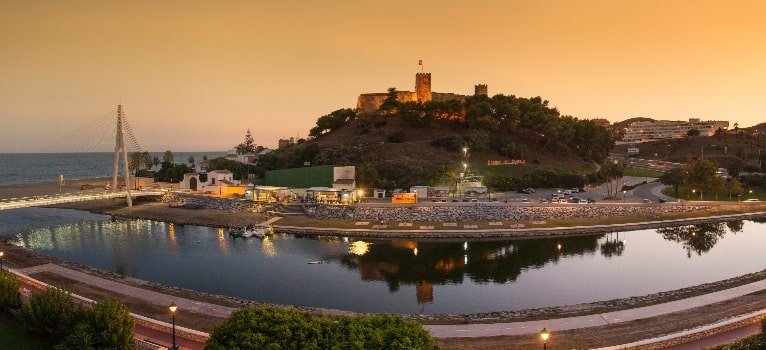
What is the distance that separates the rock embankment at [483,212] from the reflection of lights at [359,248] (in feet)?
24.8

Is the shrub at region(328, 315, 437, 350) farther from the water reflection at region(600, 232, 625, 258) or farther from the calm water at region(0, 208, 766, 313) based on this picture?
the water reflection at region(600, 232, 625, 258)

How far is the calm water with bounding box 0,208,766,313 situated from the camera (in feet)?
97.2

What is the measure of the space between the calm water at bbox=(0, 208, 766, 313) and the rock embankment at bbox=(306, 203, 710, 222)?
4.33 metres

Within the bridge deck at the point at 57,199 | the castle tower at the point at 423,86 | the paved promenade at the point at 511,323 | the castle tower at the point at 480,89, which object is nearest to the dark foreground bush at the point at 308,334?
the paved promenade at the point at 511,323

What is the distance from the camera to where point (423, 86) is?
3866 inches

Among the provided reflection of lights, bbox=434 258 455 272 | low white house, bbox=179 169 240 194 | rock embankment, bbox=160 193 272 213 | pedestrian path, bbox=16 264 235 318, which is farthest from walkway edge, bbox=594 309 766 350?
low white house, bbox=179 169 240 194

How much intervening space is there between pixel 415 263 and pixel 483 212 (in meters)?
Answer: 15.9

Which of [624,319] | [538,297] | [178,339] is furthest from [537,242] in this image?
[178,339]

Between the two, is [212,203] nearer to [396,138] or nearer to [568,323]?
[396,138]

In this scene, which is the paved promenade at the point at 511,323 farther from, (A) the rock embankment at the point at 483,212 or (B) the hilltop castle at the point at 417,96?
(B) the hilltop castle at the point at 417,96

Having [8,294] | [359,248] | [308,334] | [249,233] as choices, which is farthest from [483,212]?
[8,294]

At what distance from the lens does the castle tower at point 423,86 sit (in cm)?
9812

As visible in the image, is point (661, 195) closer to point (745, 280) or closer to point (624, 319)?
point (745, 280)

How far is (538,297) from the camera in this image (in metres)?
29.2
